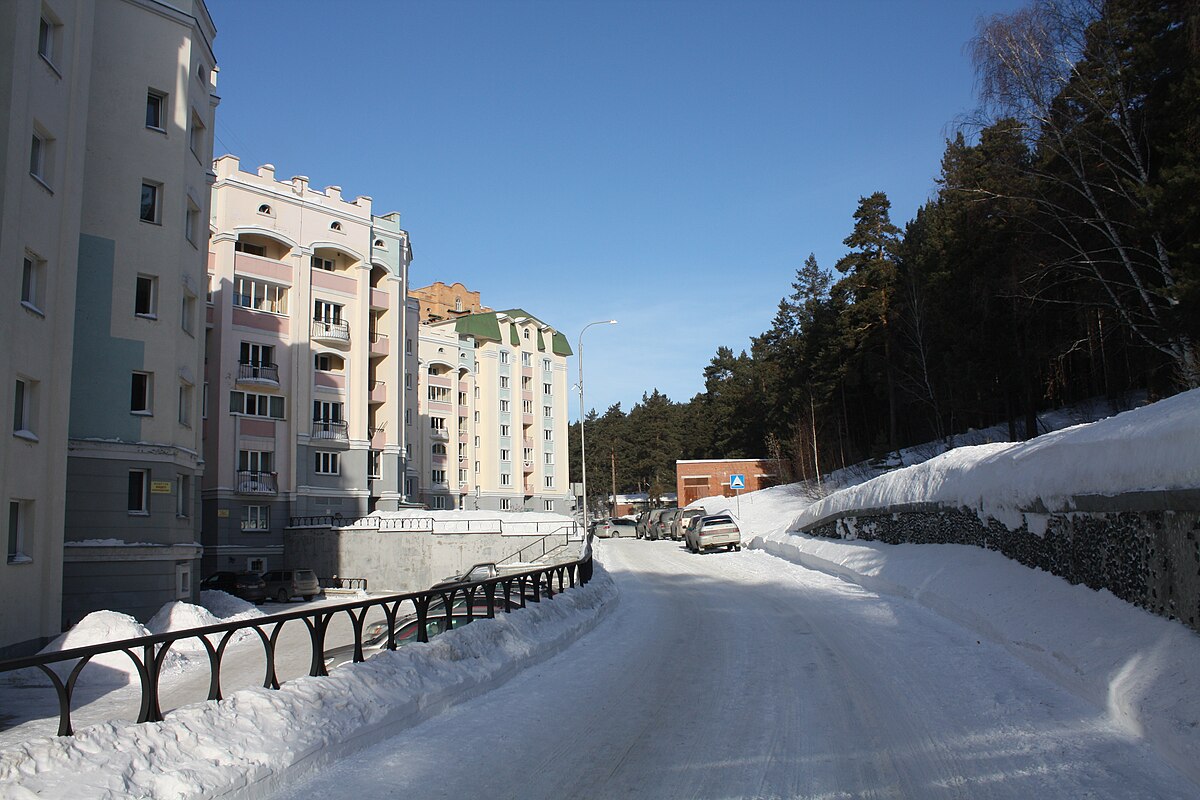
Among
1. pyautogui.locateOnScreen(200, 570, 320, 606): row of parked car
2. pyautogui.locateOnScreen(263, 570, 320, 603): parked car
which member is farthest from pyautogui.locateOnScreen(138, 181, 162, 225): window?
pyautogui.locateOnScreen(263, 570, 320, 603): parked car

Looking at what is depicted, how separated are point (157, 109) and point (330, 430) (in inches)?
1006

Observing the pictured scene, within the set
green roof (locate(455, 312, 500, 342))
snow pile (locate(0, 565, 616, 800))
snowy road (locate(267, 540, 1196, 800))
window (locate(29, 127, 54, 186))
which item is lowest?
snowy road (locate(267, 540, 1196, 800))

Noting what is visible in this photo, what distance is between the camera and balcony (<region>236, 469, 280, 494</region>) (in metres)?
45.8

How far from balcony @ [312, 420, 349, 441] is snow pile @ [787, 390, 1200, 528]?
35880 mm

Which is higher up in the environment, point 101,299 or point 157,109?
point 157,109

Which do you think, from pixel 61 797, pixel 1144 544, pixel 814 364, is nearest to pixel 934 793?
pixel 1144 544

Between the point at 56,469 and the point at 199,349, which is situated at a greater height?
the point at 199,349

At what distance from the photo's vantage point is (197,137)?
28688 mm

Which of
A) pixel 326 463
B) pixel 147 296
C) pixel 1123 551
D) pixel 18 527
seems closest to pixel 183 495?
pixel 147 296

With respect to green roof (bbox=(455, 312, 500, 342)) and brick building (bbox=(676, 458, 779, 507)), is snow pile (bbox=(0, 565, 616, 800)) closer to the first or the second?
brick building (bbox=(676, 458, 779, 507))

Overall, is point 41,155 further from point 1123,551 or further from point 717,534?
point 717,534

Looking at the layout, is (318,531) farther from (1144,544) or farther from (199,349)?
(1144,544)

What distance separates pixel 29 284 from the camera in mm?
18766

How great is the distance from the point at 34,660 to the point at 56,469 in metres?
15.8
